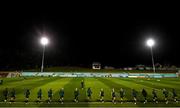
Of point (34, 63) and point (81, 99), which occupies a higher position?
point (34, 63)

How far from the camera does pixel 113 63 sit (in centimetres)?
12031

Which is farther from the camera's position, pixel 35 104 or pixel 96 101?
pixel 96 101

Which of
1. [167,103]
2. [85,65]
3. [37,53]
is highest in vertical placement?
[37,53]

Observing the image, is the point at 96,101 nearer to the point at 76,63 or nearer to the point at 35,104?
the point at 35,104

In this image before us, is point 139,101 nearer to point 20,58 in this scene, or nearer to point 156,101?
point 156,101

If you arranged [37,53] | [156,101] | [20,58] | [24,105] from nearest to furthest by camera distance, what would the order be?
1. [24,105]
2. [156,101]
3. [20,58]
4. [37,53]

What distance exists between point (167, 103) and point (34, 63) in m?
108

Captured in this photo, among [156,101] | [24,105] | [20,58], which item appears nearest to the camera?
[24,105]

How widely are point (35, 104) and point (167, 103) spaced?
1555cm

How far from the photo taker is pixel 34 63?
11769cm

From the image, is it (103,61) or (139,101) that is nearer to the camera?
(139,101)

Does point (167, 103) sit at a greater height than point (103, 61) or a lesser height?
lesser

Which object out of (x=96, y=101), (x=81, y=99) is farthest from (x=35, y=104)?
(x=96, y=101)

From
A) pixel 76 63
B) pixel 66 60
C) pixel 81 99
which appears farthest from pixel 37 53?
pixel 81 99
